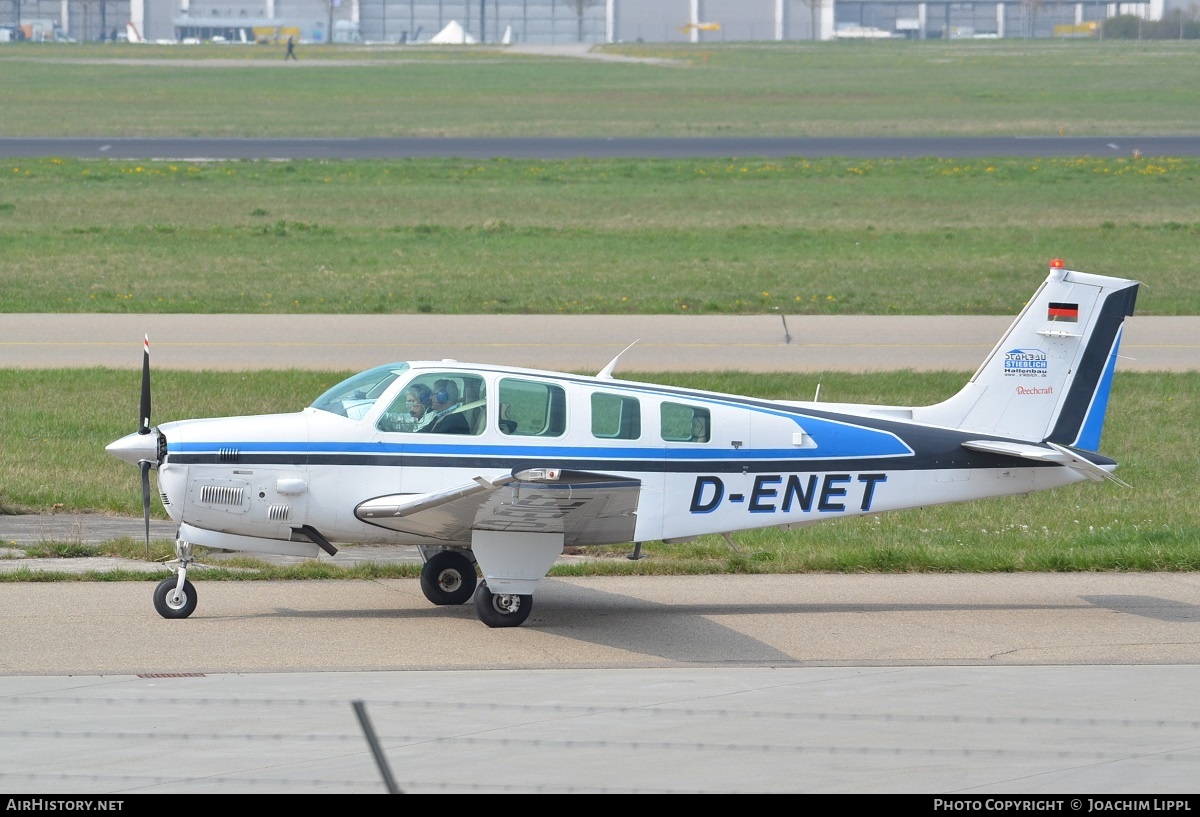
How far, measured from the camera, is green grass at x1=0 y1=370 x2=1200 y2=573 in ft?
41.5

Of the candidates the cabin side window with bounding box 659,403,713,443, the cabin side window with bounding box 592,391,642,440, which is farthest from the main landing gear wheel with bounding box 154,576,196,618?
the cabin side window with bounding box 659,403,713,443

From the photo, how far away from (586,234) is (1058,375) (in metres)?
22.6

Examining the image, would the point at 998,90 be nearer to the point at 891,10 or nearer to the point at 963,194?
the point at 963,194

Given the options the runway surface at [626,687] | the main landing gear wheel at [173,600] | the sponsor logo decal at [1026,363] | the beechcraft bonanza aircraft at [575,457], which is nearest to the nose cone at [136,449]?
the beechcraft bonanza aircraft at [575,457]

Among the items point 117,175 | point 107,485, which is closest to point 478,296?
point 107,485

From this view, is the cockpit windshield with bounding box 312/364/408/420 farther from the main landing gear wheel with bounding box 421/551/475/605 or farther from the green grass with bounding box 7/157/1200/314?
the green grass with bounding box 7/157/1200/314

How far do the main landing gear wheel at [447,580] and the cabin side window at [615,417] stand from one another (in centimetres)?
168

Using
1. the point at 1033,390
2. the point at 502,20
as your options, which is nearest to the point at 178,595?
the point at 1033,390

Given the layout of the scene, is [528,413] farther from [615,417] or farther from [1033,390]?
[1033,390]

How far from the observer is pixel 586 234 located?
33.4m

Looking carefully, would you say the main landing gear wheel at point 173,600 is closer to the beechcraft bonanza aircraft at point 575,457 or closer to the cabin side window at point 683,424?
the beechcraft bonanza aircraft at point 575,457

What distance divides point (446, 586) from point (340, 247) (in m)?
20.9

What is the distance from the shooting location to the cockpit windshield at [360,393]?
1081 cm

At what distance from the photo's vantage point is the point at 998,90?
84375mm
